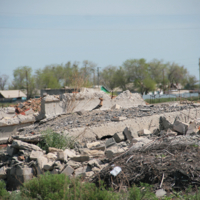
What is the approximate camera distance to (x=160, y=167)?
390 cm

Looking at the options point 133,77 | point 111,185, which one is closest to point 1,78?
point 133,77

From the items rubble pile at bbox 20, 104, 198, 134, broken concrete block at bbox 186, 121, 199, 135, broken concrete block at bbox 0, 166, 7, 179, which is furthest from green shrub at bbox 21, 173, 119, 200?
rubble pile at bbox 20, 104, 198, 134

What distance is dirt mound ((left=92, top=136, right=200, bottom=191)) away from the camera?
3668mm

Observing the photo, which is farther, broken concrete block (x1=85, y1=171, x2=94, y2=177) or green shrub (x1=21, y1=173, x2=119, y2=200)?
broken concrete block (x1=85, y1=171, x2=94, y2=177)

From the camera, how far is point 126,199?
119 inches

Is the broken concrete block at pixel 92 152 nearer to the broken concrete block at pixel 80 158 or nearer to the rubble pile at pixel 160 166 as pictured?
the broken concrete block at pixel 80 158

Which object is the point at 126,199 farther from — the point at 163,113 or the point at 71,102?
the point at 71,102

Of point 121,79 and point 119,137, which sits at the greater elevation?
point 121,79

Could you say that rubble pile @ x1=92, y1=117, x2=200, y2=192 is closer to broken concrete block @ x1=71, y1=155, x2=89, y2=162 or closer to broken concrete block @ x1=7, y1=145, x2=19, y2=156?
broken concrete block @ x1=71, y1=155, x2=89, y2=162

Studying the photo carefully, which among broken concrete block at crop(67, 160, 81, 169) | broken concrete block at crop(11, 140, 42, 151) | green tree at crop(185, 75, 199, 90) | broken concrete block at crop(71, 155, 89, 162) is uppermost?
green tree at crop(185, 75, 199, 90)

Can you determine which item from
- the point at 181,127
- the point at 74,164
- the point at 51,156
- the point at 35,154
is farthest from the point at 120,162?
the point at 181,127

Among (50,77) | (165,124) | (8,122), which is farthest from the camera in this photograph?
(50,77)

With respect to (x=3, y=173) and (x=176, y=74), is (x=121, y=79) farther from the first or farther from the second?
(x=3, y=173)

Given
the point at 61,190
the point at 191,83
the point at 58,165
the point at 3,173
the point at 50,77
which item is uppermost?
the point at 50,77
